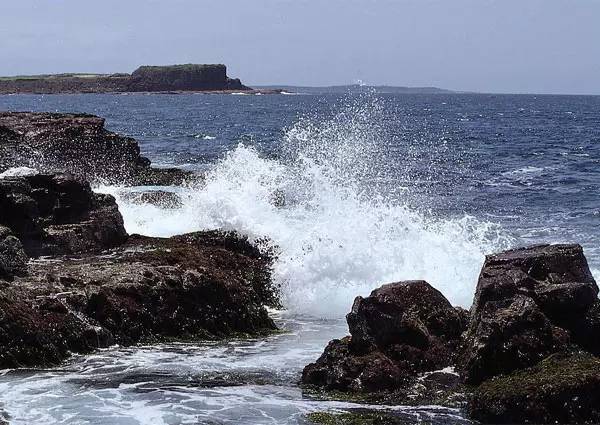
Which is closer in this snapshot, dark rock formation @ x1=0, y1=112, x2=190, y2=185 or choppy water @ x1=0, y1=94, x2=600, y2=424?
choppy water @ x1=0, y1=94, x2=600, y2=424

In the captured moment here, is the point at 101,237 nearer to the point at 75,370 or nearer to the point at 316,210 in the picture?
the point at 75,370

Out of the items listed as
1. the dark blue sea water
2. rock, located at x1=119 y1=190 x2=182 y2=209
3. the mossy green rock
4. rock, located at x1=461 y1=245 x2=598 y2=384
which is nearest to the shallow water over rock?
the mossy green rock

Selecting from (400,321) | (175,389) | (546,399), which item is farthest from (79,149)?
(546,399)

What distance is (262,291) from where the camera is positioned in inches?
→ 622

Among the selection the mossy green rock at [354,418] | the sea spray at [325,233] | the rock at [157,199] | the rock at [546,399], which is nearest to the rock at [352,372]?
the mossy green rock at [354,418]

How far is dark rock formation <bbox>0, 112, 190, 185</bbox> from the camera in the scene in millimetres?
28828

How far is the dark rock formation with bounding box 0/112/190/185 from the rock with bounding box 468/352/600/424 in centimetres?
2043

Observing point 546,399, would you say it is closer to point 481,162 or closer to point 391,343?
point 391,343

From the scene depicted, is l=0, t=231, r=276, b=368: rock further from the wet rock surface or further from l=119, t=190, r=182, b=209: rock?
l=119, t=190, r=182, b=209: rock

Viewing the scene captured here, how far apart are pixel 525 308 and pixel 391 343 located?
5.73ft

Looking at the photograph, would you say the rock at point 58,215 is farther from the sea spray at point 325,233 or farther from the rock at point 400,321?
the rock at point 400,321

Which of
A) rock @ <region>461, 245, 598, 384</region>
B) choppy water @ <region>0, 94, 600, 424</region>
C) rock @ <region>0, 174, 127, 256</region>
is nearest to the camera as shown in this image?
choppy water @ <region>0, 94, 600, 424</region>

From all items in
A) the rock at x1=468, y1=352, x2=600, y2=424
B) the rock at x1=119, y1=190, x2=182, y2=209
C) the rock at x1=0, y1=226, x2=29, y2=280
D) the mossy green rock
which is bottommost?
the mossy green rock

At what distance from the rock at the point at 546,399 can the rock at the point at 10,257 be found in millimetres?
7163
